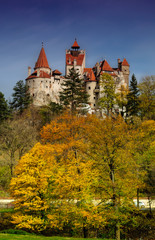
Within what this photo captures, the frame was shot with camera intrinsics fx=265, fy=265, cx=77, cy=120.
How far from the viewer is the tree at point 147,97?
153 ft

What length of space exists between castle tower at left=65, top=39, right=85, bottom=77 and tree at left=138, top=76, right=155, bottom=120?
3379 centimetres

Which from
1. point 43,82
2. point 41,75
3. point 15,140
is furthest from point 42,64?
point 15,140

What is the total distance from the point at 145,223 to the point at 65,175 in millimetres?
7405

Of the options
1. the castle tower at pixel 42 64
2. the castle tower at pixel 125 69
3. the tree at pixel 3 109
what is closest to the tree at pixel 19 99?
the tree at pixel 3 109

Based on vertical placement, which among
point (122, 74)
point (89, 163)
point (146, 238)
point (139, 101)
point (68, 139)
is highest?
point (122, 74)

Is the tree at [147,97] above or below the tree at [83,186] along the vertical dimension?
above

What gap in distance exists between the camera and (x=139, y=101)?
49594 millimetres

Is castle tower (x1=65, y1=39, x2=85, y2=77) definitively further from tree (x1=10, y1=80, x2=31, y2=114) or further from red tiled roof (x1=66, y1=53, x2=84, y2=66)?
tree (x1=10, y1=80, x2=31, y2=114)

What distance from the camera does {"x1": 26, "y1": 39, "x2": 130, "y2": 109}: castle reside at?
74375 mm

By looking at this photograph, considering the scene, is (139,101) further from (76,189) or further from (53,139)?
(76,189)

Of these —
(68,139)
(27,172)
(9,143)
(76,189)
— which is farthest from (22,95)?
(76,189)

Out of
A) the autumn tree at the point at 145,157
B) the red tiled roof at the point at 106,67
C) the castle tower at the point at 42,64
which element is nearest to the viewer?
the autumn tree at the point at 145,157

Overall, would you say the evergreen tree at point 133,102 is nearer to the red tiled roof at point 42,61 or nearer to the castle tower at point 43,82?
the castle tower at point 43,82


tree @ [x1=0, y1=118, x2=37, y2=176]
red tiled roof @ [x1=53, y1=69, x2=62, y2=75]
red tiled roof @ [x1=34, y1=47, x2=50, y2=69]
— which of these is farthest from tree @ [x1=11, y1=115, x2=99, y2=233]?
red tiled roof @ [x1=53, y1=69, x2=62, y2=75]
